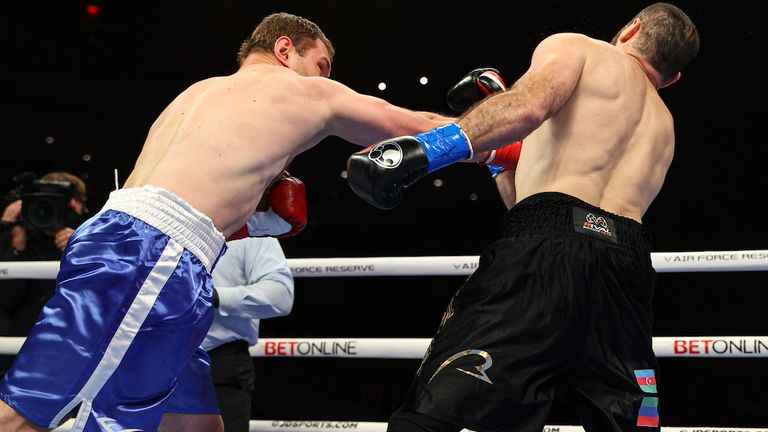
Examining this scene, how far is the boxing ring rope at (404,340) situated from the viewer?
8.59 feet

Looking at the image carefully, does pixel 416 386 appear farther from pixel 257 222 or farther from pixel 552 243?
pixel 257 222

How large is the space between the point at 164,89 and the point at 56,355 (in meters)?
5.56

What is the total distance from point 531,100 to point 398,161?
0.36 metres

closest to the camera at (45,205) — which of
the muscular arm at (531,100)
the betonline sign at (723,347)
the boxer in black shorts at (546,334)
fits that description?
the boxer in black shorts at (546,334)

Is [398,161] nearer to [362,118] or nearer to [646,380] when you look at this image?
[362,118]

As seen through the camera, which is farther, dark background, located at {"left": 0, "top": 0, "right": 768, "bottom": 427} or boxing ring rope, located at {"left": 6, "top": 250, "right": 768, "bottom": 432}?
dark background, located at {"left": 0, "top": 0, "right": 768, "bottom": 427}

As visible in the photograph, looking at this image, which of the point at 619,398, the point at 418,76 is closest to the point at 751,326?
the point at 418,76

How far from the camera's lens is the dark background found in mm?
5676

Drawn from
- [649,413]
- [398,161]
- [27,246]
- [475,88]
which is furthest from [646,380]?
[27,246]

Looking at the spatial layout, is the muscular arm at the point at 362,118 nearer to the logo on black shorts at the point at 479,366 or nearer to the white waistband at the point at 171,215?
the white waistband at the point at 171,215

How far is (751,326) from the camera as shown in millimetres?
5613

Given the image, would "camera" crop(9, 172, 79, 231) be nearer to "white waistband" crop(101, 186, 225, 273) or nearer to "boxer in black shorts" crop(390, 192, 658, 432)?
"white waistband" crop(101, 186, 225, 273)

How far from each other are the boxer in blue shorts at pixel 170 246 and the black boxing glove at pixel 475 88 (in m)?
0.09

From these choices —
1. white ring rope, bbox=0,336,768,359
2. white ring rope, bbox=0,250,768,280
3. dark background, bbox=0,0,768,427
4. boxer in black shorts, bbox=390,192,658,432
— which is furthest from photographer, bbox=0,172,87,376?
dark background, bbox=0,0,768,427
